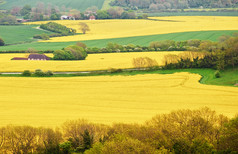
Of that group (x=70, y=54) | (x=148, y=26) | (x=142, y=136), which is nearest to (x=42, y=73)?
(x=70, y=54)

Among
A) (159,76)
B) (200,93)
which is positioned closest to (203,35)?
(159,76)

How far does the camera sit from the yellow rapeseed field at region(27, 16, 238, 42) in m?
105

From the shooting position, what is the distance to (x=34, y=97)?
4659 centimetres

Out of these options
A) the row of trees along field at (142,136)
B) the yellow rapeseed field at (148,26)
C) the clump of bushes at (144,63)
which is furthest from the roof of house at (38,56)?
the row of trees along field at (142,136)

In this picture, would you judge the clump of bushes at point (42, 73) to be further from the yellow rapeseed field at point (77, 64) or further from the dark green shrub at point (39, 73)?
the yellow rapeseed field at point (77, 64)

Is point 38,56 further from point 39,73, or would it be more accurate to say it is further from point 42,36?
point 42,36

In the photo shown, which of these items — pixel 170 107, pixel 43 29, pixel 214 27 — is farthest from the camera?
pixel 43 29

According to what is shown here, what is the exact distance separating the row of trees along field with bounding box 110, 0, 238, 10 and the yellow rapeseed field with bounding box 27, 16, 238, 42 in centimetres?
2696

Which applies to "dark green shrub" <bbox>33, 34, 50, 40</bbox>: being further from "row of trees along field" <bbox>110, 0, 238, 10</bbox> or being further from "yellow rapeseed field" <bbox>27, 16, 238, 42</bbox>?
"row of trees along field" <bbox>110, 0, 238, 10</bbox>

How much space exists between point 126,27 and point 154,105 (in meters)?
76.0

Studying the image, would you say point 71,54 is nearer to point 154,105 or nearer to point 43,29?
point 154,105

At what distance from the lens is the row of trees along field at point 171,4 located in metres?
149

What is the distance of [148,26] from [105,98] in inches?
2856

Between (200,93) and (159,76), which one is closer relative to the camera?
(200,93)
